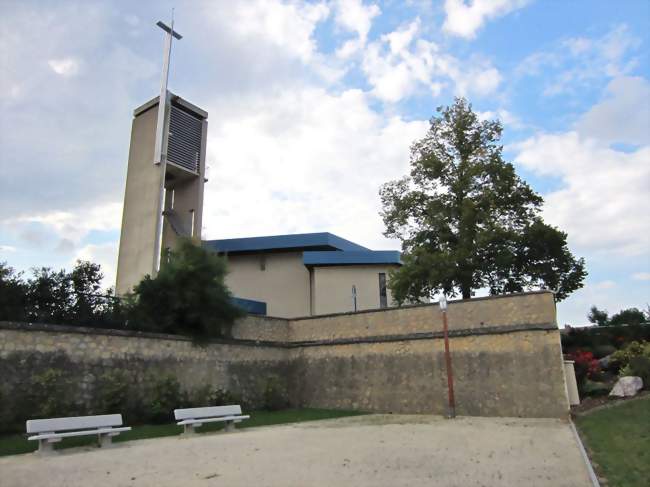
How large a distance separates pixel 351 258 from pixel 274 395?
950 cm

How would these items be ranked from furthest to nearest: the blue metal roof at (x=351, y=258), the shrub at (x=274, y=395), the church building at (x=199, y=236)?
the blue metal roof at (x=351, y=258), the church building at (x=199, y=236), the shrub at (x=274, y=395)

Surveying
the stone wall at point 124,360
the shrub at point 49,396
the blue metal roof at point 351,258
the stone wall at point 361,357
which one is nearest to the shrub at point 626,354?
the stone wall at point 361,357

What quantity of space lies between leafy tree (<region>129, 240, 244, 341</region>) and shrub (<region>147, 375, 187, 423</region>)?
5.71ft

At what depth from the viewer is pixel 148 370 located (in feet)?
44.1

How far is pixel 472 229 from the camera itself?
20.1 metres

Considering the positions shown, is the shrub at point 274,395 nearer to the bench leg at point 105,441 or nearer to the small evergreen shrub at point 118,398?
the small evergreen shrub at point 118,398

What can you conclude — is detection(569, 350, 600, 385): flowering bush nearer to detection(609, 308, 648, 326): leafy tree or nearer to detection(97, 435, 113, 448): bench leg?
detection(609, 308, 648, 326): leafy tree

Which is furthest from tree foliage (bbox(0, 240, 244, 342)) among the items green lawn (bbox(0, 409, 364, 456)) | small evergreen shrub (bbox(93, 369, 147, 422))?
green lawn (bbox(0, 409, 364, 456))

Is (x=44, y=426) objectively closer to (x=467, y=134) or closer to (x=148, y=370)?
(x=148, y=370)

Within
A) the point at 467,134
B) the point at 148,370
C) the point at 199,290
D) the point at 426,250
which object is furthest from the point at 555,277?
the point at 148,370

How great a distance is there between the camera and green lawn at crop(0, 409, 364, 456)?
9102 mm

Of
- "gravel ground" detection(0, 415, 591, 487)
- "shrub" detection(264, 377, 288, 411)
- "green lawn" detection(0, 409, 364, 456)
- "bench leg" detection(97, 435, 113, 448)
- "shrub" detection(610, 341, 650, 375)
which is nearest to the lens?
"gravel ground" detection(0, 415, 591, 487)

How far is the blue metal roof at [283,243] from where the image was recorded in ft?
84.0

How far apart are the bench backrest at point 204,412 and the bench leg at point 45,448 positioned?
2723mm
